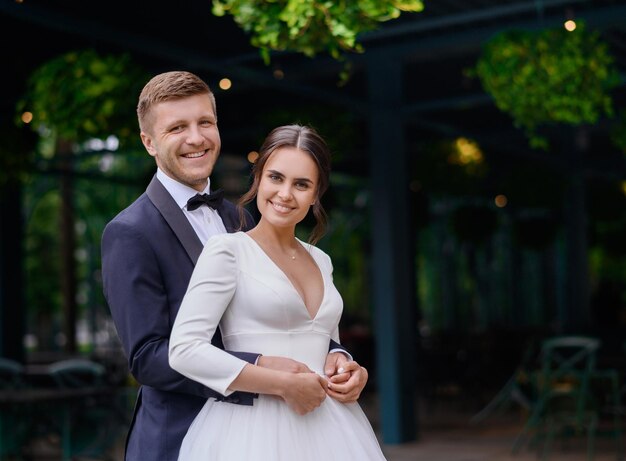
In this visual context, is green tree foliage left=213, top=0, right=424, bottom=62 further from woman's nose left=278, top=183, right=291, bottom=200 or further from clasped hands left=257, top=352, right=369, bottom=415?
clasped hands left=257, top=352, right=369, bottom=415

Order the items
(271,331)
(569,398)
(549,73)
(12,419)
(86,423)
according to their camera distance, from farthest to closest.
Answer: (86,423) → (12,419) → (569,398) → (549,73) → (271,331)

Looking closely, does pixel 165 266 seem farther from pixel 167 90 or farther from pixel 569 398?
pixel 569 398

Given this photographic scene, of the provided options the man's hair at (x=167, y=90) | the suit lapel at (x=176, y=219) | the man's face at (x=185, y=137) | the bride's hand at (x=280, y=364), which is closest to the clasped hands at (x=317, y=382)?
the bride's hand at (x=280, y=364)

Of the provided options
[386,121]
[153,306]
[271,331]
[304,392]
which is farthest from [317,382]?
[386,121]

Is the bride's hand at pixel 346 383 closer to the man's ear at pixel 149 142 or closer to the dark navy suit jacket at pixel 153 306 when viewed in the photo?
the dark navy suit jacket at pixel 153 306

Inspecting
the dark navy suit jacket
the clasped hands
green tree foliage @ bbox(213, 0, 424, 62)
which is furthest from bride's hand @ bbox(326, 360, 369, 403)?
green tree foliage @ bbox(213, 0, 424, 62)

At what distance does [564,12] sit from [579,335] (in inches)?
176

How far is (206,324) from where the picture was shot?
75.6 inches

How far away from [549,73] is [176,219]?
14.0 ft

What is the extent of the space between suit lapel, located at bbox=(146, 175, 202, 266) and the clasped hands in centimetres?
28

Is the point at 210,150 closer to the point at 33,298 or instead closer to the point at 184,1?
the point at 184,1

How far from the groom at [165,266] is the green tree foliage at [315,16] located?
1.42 metres

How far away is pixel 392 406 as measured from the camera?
8703mm

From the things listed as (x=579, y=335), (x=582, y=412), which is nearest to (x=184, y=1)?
(x=582, y=412)
